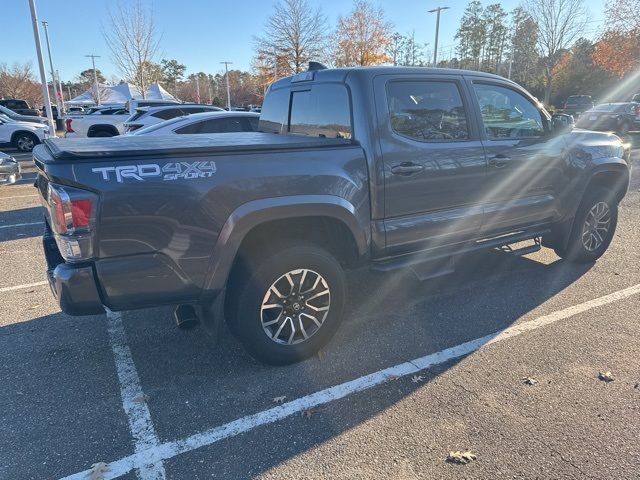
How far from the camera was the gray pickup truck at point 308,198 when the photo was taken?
2.57m

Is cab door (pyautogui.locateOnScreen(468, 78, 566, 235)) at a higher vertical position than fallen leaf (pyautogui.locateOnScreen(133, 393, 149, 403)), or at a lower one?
higher

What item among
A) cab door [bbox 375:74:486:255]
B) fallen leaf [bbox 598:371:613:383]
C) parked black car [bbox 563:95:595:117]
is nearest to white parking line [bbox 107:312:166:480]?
cab door [bbox 375:74:486:255]

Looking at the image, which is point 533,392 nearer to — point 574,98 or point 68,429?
point 68,429

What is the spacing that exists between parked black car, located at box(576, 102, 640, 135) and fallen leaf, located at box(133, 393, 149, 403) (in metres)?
21.3

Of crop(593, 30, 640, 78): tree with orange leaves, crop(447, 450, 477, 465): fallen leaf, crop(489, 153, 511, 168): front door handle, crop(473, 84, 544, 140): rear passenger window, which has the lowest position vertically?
crop(447, 450, 477, 465): fallen leaf

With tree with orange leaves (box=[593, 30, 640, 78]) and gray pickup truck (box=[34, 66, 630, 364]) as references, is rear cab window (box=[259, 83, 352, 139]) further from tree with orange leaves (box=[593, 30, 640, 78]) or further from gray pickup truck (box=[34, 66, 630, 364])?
tree with orange leaves (box=[593, 30, 640, 78])

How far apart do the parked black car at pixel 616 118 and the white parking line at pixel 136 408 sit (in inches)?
831

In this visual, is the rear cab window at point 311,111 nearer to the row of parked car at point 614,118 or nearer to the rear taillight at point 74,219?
the rear taillight at point 74,219

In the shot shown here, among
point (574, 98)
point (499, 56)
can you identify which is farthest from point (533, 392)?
point (499, 56)

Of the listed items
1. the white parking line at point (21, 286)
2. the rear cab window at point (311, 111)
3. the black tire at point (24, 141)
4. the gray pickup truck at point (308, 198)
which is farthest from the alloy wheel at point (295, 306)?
the black tire at point (24, 141)

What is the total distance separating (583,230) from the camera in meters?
5.01

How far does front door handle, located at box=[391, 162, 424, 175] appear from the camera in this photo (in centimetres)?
341

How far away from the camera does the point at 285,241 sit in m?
3.20

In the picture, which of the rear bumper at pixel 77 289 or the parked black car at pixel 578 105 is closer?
the rear bumper at pixel 77 289
